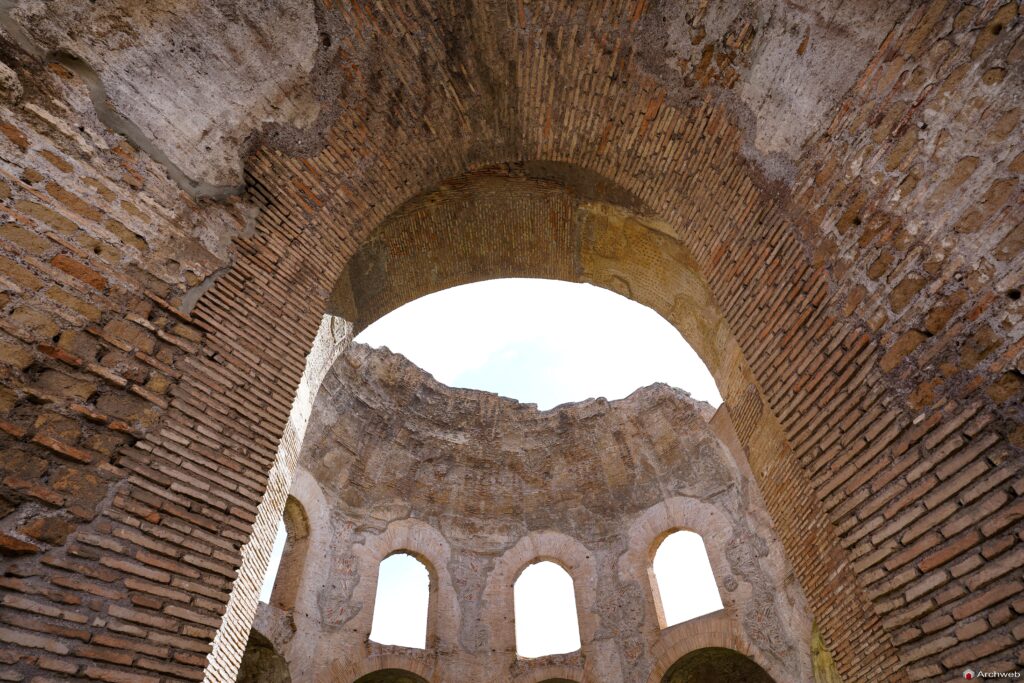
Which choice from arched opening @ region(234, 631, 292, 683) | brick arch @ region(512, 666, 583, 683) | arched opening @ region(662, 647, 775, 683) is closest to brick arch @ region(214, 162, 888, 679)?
arched opening @ region(662, 647, 775, 683)

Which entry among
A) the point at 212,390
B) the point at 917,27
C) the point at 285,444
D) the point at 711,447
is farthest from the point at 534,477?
the point at 917,27

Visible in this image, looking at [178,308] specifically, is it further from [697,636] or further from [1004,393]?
[697,636]

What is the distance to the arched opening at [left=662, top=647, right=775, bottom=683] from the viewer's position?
10.4m

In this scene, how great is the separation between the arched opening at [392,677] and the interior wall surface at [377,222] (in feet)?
27.0

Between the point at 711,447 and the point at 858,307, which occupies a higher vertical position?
the point at 711,447

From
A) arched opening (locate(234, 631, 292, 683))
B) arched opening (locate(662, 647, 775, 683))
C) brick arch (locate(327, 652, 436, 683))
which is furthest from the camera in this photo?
arched opening (locate(662, 647, 775, 683))

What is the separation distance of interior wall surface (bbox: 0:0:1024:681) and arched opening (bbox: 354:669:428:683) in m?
8.24

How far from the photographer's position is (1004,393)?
2.45m

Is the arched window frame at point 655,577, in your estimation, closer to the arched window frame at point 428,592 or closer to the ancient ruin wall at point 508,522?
the ancient ruin wall at point 508,522

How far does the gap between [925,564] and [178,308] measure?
13.0 feet

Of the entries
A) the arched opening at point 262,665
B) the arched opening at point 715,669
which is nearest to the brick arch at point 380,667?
the arched opening at point 262,665

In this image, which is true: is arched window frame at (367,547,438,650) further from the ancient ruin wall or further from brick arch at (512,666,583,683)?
brick arch at (512,666,583,683)

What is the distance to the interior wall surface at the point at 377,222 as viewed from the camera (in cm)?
251

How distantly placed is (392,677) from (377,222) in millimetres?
9184
